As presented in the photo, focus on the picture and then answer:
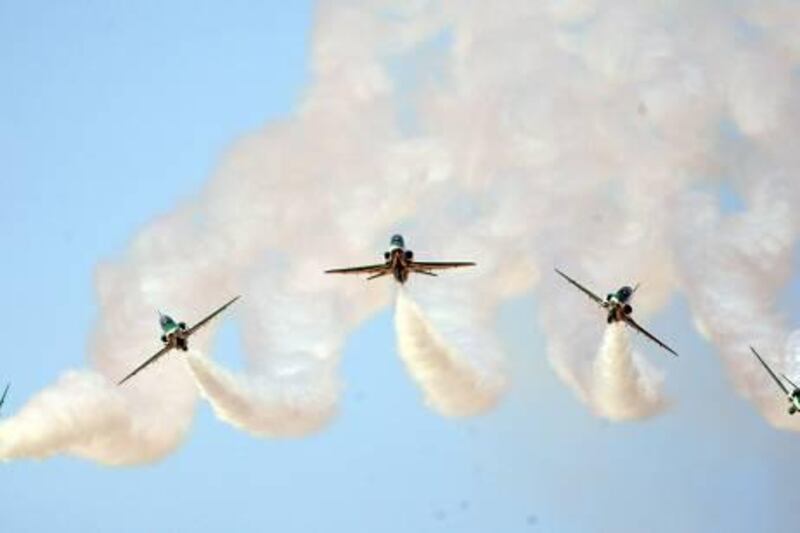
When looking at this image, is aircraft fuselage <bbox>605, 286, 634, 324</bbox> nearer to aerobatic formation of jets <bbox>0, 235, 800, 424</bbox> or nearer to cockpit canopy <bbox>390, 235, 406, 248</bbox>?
aerobatic formation of jets <bbox>0, 235, 800, 424</bbox>

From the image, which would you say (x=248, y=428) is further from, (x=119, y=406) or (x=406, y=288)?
(x=406, y=288)

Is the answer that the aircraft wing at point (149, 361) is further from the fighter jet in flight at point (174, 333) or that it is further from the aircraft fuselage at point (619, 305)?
the aircraft fuselage at point (619, 305)

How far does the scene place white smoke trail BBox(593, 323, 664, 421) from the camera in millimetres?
85750

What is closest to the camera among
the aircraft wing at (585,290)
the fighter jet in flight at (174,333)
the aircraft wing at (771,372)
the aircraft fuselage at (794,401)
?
the fighter jet in flight at (174,333)

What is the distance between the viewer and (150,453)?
88.2 m

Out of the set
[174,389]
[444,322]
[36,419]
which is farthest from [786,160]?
[36,419]

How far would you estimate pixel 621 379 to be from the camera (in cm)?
8775

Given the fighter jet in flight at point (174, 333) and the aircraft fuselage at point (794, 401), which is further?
the aircraft fuselage at point (794, 401)

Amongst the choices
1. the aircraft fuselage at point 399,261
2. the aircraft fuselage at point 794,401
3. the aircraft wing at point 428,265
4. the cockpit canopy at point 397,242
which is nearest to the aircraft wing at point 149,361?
the aircraft fuselage at point 399,261

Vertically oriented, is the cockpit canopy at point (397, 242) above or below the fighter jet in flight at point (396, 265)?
above

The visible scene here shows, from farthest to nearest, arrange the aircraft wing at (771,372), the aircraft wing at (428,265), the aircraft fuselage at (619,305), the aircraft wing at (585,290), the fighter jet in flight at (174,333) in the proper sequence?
the aircraft wing at (771,372), the aircraft wing at (585,290), the aircraft wing at (428,265), the aircraft fuselage at (619,305), the fighter jet in flight at (174,333)

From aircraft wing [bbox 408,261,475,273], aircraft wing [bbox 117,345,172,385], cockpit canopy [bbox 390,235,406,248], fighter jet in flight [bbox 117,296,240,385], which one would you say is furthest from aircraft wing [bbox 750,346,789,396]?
aircraft wing [bbox 117,345,172,385]

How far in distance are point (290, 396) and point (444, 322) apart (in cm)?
1152

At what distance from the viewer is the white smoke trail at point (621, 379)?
281 feet
